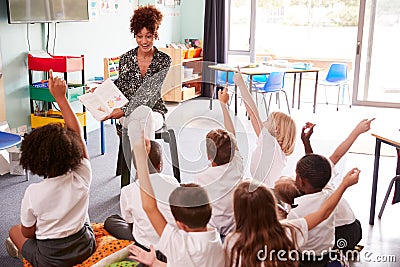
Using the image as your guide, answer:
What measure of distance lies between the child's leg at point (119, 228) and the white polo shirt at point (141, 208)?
15 centimetres

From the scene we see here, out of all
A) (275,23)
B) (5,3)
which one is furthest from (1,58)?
(275,23)

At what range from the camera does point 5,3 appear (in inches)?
149

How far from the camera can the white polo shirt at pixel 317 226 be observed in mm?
1918

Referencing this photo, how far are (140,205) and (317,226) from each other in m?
0.73

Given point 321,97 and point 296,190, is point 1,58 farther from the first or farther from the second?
point 321,97

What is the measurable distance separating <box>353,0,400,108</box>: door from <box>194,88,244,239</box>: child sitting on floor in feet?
15.8

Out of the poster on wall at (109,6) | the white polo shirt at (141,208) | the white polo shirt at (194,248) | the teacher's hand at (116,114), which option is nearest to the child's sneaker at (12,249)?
the white polo shirt at (141,208)

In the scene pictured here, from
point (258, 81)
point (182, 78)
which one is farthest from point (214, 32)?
point (182, 78)

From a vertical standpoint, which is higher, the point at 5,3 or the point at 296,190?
the point at 5,3

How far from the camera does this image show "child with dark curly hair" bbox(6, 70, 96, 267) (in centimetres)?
192

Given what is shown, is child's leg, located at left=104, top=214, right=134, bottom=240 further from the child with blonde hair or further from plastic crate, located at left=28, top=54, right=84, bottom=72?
plastic crate, located at left=28, top=54, right=84, bottom=72

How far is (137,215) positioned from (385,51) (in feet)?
17.6

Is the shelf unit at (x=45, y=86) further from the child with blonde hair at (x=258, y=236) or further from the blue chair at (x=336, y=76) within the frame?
the blue chair at (x=336, y=76)

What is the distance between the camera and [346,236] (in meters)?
2.32
